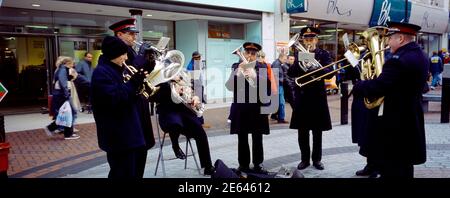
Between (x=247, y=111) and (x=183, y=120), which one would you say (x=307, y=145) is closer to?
(x=247, y=111)

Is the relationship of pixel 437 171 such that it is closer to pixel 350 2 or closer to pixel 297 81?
pixel 297 81

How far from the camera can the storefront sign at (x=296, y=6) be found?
48.2 feet

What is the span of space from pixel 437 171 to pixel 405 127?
7.47 ft

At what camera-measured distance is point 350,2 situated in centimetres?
1856

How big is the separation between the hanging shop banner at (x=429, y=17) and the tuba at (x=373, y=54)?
20.5 metres

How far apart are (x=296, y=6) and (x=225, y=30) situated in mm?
2922

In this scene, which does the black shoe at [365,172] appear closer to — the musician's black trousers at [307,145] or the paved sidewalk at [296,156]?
the paved sidewalk at [296,156]

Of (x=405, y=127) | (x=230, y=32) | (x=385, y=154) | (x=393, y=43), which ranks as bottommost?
(x=385, y=154)

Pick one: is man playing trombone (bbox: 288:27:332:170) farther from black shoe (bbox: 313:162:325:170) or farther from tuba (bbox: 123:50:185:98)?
tuba (bbox: 123:50:185:98)

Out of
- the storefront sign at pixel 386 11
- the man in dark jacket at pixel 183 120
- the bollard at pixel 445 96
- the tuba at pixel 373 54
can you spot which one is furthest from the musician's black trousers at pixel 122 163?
the storefront sign at pixel 386 11

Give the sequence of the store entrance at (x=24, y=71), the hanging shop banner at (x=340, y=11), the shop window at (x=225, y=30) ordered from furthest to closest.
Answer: the hanging shop banner at (x=340, y=11) < the shop window at (x=225, y=30) < the store entrance at (x=24, y=71)

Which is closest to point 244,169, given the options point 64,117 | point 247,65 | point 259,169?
point 259,169

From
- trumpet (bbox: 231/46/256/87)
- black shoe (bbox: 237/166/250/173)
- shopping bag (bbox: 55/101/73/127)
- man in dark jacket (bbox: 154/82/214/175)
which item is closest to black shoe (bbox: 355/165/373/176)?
black shoe (bbox: 237/166/250/173)
